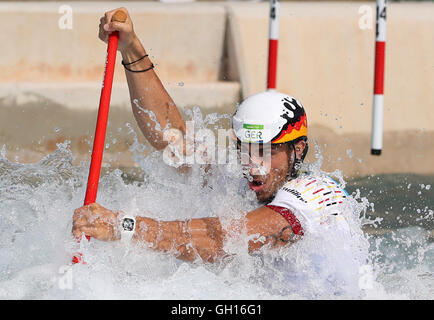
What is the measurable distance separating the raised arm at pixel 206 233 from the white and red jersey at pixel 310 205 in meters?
0.06

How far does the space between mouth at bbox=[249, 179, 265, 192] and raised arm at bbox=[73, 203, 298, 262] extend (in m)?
0.24

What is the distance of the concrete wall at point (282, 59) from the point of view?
8.02 meters

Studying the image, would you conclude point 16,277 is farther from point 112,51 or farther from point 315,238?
point 315,238

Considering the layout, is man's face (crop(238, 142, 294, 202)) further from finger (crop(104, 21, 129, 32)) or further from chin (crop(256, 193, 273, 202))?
finger (crop(104, 21, 129, 32))

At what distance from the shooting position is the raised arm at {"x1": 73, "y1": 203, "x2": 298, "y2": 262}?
138 inches

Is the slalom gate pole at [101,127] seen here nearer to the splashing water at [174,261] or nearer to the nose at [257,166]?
the splashing water at [174,261]

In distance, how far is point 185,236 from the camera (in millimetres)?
3617

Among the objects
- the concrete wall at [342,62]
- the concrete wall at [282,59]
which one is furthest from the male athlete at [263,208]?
the concrete wall at [342,62]

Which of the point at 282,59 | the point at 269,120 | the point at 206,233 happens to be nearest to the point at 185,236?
the point at 206,233

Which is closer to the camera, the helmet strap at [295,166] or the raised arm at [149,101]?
the helmet strap at [295,166]

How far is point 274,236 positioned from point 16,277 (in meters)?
1.30

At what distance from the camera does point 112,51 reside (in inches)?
164
